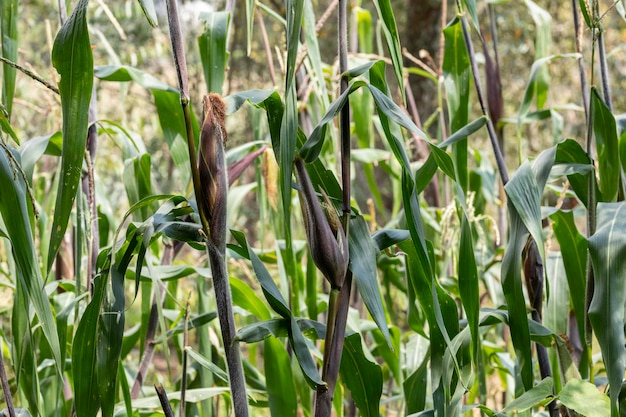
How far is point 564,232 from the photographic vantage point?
0.81 m

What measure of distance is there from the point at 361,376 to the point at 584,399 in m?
0.19

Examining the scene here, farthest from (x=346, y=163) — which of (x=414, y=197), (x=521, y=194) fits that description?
(x=521, y=194)

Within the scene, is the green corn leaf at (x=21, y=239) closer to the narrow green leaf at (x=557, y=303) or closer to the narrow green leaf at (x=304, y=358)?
the narrow green leaf at (x=304, y=358)

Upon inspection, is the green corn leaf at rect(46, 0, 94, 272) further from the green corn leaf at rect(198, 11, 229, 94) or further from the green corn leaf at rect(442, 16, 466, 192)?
the green corn leaf at rect(442, 16, 466, 192)

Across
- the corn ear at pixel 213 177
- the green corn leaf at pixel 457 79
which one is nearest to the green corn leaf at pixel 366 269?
the corn ear at pixel 213 177

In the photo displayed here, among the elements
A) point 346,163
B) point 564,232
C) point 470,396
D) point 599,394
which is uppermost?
point 346,163

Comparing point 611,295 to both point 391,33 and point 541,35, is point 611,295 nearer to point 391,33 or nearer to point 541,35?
point 391,33

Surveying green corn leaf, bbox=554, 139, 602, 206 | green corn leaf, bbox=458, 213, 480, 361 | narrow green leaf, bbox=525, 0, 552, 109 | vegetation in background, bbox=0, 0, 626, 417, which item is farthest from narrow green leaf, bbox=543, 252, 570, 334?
narrow green leaf, bbox=525, 0, 552, 109

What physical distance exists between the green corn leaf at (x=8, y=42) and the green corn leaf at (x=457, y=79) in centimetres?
48

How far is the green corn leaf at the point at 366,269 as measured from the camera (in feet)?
1.85

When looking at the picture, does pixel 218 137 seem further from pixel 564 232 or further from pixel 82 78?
pixel 564 232

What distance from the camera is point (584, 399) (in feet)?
2.12

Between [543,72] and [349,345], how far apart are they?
644 millimetres

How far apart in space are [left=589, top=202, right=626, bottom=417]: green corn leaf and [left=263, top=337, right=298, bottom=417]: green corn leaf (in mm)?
336
